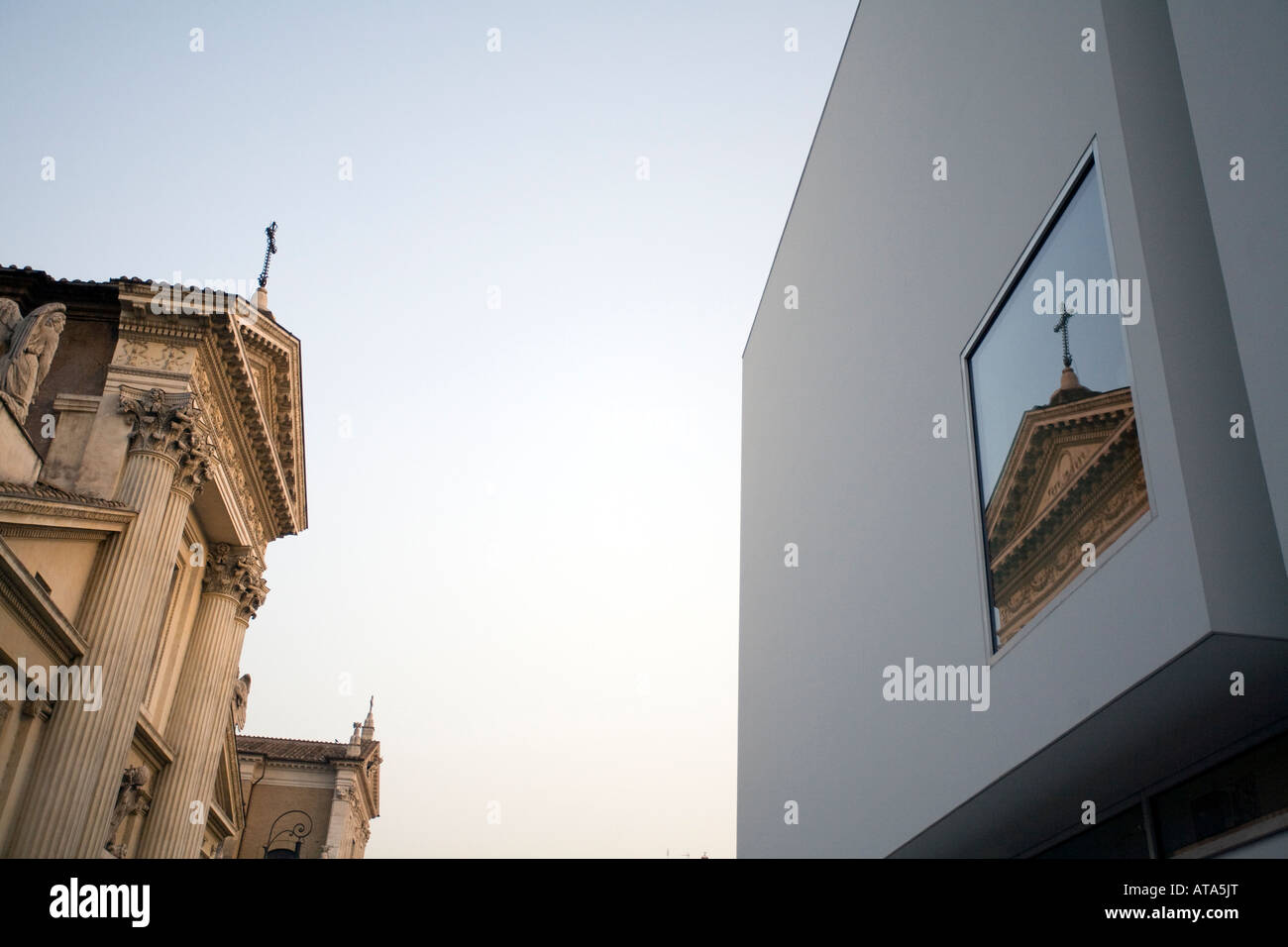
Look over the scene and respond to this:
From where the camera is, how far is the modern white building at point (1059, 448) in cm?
714

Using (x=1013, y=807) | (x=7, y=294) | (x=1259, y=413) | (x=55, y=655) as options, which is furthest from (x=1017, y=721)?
(x=7, y=294)

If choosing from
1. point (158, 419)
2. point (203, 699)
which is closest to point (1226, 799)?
point (158, 419)

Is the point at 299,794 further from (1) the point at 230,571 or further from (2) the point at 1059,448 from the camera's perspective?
(2) the point at 1059,448

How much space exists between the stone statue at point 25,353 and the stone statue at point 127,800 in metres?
7.39

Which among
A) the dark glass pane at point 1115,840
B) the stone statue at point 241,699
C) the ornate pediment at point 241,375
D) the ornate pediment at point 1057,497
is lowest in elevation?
the dark glass pane at point 1115,840

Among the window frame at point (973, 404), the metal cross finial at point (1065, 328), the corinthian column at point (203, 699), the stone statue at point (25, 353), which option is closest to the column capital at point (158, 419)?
the stone statue at point (25, 353)

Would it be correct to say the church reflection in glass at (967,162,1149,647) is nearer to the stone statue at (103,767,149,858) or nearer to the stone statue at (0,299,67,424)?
the stone statue at (0,299,67,424)

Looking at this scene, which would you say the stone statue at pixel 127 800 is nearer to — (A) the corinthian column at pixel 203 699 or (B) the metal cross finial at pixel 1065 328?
(A) the corinthian column at pixel 203 699

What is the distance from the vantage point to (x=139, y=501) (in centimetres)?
1852

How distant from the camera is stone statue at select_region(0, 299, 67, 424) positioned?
1644 cm

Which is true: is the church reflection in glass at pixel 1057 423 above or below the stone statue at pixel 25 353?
below
